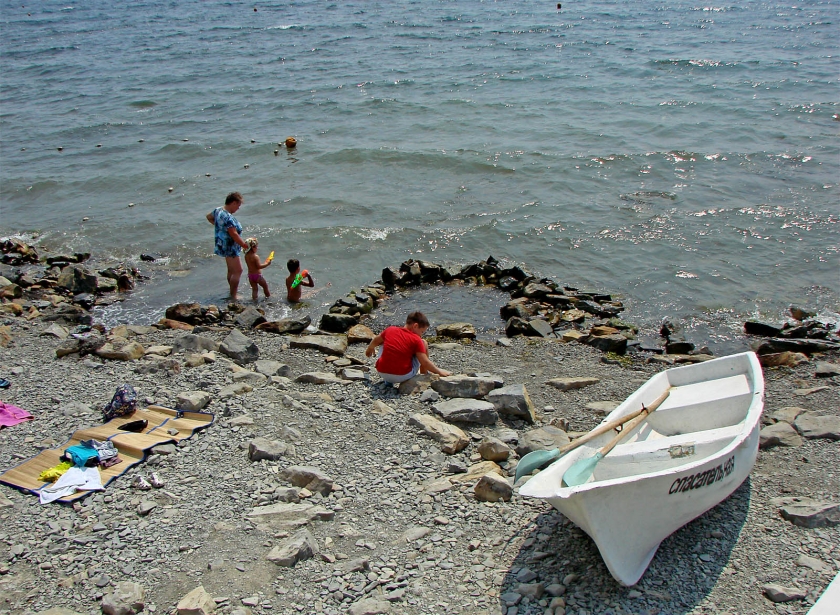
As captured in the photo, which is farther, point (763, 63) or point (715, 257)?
point (763, 63)

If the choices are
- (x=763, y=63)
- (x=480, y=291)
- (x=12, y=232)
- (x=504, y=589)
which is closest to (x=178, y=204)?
(x=12, y=232)

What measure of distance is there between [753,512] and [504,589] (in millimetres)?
2389

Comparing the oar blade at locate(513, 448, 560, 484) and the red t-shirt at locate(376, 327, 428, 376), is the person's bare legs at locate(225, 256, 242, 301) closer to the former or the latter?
the red t-shirt at locate(376, 327, 428, 376)

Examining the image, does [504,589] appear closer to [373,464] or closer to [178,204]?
[373,464]

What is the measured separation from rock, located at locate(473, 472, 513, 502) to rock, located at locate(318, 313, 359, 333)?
5692 millimetres

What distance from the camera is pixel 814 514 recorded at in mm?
5910

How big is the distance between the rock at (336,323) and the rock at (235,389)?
3249mm

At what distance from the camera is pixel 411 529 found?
5.95 meters

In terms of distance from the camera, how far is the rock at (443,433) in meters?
7.14

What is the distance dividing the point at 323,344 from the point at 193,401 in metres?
2.75

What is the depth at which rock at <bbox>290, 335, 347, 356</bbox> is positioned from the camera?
33.1 ft

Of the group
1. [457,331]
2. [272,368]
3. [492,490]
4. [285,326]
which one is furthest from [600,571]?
[285,326]

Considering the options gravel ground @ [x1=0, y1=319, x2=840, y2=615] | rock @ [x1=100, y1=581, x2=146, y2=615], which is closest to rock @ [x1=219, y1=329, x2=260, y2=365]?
gravel ground @ [x1=0, y1=319, x2=840, y2=615]

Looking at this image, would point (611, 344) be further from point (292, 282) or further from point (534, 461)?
point (292, 282)
